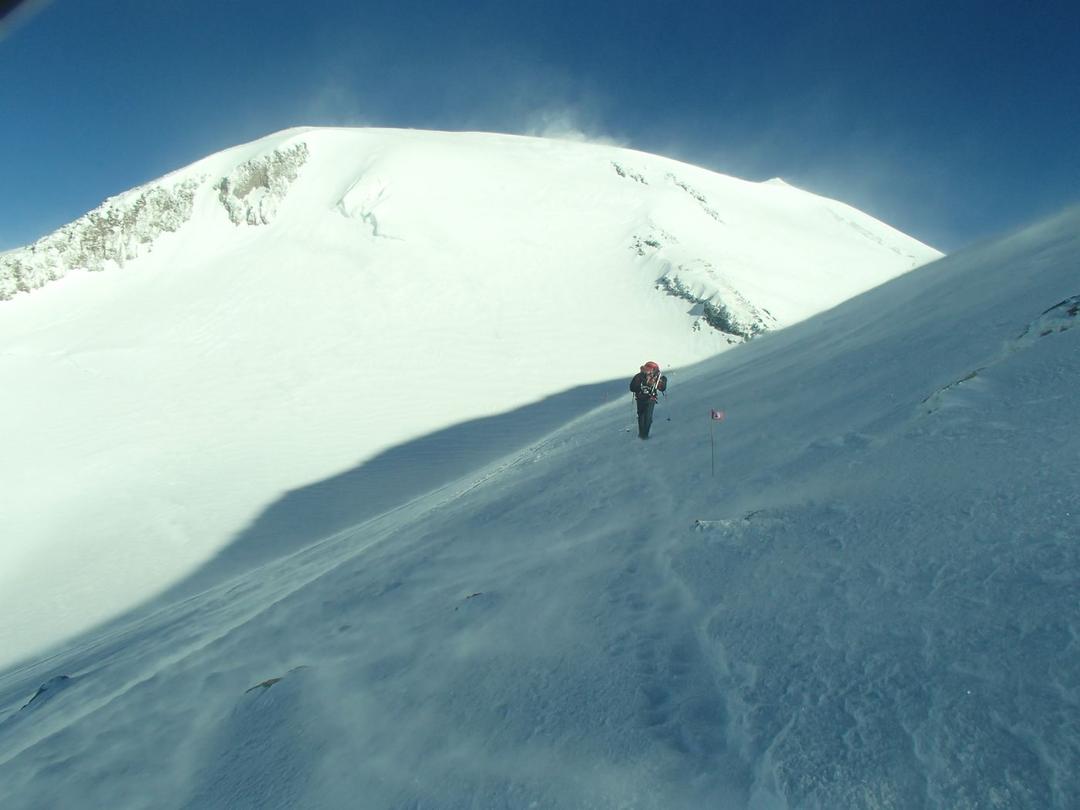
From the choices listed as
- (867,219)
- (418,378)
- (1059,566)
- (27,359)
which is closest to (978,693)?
(1059,566)

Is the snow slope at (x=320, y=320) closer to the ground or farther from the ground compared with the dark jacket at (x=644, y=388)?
farther from the ground

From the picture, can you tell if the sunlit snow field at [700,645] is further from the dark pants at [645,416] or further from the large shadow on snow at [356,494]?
the large shadow on snow at [356,494]

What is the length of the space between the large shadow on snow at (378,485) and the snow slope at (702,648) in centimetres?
492

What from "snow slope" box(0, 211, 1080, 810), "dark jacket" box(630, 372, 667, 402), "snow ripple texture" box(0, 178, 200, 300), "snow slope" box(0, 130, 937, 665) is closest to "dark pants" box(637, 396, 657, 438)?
"dark jacket" box(630, 372, 667, 402)

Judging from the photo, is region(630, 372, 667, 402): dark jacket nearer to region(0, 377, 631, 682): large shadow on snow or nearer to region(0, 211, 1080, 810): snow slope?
region(0, 211, 1080, 810): snow slope

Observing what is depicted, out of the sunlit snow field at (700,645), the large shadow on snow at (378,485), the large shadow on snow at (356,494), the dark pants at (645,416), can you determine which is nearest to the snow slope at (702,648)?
the sunlit snow field at (700,645)

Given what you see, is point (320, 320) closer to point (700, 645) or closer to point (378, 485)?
point (378, 485)

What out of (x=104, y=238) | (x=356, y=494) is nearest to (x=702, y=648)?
(x=356, y=494)

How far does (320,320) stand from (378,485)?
17015 millimetres

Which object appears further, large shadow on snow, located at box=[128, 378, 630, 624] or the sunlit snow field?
large shadow on snow, located at box=[128, 378, 630, 624]

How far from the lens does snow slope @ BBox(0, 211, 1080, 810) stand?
215cm

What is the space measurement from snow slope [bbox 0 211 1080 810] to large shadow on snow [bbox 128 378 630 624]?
4.92m

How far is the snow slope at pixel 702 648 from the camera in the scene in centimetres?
215

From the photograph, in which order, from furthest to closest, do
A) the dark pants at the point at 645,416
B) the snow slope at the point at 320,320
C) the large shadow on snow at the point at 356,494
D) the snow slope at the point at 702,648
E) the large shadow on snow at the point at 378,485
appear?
the snow slope at the point at 320,320 → the large shadow on snow at the point at 378,485 → the large shadow on snow at the point at 356,494 → the dark pants at the point at 645,416 → the snow slope at the point at 702,648
